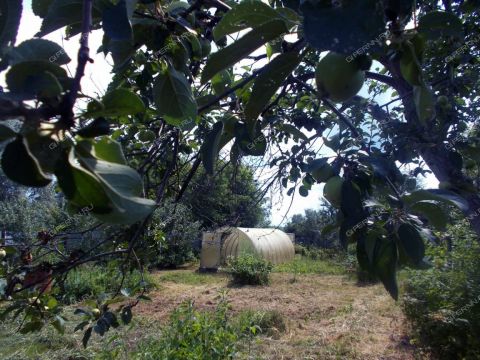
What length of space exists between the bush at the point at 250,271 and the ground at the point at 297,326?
1.34 ft

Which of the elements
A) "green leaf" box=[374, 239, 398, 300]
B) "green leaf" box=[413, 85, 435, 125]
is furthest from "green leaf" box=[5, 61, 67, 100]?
"green leaf" box=[374, 239, 398, 300]

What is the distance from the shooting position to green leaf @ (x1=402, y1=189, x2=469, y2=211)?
2.38 ft

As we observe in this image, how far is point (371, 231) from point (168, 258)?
13.8 metres

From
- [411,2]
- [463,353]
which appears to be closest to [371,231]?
[411,2]

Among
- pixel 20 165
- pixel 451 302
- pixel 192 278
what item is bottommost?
pixel 192 278

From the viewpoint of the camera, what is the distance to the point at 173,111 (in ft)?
2.66

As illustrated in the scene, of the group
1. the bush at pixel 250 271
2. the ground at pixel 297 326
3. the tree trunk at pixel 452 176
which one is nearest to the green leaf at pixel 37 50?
the tree trunk at pixel 452 176

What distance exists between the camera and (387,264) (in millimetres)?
791

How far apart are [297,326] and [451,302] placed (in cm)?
257

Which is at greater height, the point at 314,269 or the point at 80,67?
the point at 80,67

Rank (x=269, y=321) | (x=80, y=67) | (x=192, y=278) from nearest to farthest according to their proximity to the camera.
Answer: (x=80, y=67) < (x=269, y=321) < (x=192, y=278)

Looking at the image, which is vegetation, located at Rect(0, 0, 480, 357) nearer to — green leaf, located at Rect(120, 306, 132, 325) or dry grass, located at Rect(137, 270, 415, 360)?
green leaf, located at Rect(120, 306, 132, 325)

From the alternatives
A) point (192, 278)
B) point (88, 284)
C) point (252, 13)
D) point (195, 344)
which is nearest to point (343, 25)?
point (252, 13)

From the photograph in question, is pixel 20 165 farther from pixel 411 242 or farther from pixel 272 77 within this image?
pixel 411 242
